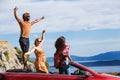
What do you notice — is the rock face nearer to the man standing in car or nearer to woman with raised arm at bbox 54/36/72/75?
the man standing in car

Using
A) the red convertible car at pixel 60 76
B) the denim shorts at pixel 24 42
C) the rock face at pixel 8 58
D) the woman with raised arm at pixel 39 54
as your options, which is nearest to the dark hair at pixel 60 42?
the red convertible car at pixel 60 76

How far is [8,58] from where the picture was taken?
3478 cm

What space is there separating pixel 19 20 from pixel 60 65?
324cm

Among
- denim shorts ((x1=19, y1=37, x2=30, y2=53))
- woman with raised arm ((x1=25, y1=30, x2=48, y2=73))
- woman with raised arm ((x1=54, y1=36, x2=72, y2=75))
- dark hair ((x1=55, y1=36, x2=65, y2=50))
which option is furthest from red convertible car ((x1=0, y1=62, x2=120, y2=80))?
denim shorts ((x1=19, y1=37, x2=30, y2=53))

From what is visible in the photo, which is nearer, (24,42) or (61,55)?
(61,55)

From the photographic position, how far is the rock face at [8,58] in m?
32.9

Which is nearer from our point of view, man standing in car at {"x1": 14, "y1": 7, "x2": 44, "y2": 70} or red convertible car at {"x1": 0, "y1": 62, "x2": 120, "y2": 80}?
red convertible car at {"x1": 0, "y1": 62, "x2": 120, "y2": 80}

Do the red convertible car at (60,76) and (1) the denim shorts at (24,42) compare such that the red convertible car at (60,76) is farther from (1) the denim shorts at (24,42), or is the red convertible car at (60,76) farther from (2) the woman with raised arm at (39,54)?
(1) the denim shorts at (24,42)

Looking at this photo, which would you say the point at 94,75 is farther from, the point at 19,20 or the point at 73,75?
the point at 19,20

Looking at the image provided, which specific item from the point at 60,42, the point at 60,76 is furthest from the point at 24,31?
the point at 60,76

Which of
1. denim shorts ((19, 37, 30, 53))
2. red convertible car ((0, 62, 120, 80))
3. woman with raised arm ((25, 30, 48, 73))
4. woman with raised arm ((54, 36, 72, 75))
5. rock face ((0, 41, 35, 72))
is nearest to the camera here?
Result: red convertible car ((0, 62, 120, 80))

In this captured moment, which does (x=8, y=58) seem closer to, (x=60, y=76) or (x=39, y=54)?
(x=39, y=54)

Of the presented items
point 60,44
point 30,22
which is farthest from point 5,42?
point 60,44

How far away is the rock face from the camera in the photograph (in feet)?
108
